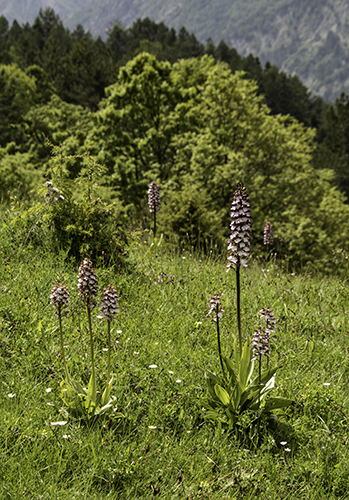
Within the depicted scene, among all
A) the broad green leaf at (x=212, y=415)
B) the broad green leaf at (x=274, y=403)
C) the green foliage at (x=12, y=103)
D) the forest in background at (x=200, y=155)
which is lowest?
the broad green leaf at (x=212, y=415)

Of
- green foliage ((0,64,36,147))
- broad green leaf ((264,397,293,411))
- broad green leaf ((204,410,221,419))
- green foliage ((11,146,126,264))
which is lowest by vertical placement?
broad green leaf ((204,410,221,419))

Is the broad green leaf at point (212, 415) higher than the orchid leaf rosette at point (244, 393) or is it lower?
lower

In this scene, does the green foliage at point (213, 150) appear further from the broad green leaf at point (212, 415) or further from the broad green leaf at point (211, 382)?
the broad green leaf at point (212, 415)

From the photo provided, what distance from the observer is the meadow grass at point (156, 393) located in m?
2.69

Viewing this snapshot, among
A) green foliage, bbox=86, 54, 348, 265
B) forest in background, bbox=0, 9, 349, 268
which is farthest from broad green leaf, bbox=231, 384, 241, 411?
green foliage, bbox=86, 54, 348, 265

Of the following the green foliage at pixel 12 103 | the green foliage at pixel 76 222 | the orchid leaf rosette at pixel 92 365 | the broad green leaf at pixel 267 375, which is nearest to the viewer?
the orchid leaf rosette at pixel 92 365

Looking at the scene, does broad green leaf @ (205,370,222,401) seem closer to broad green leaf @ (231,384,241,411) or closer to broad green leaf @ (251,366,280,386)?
broad green leaf @ (231,384,241,411)

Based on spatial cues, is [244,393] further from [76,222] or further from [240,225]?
[76,222]

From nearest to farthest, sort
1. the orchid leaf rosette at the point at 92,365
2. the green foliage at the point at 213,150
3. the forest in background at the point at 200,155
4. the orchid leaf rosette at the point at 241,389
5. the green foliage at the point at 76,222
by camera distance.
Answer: the orchid leaf rosette at the point at 92,365
the orchid leaf rosette at the point at 241,389
the green foliage at the point at 76,222
the forest in background at the point at 200,155
the green foliage at the point at 213,150

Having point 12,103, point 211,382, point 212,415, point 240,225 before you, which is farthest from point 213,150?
point 12,103

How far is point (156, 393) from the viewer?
345cm

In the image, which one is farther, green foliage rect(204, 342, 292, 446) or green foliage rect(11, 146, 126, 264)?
green foliage rect(11, 146, 126, 264)

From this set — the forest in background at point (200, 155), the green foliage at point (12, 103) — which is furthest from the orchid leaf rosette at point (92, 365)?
the green foliage at point (12, 103)

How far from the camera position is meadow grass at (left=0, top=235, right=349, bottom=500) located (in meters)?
2.69
